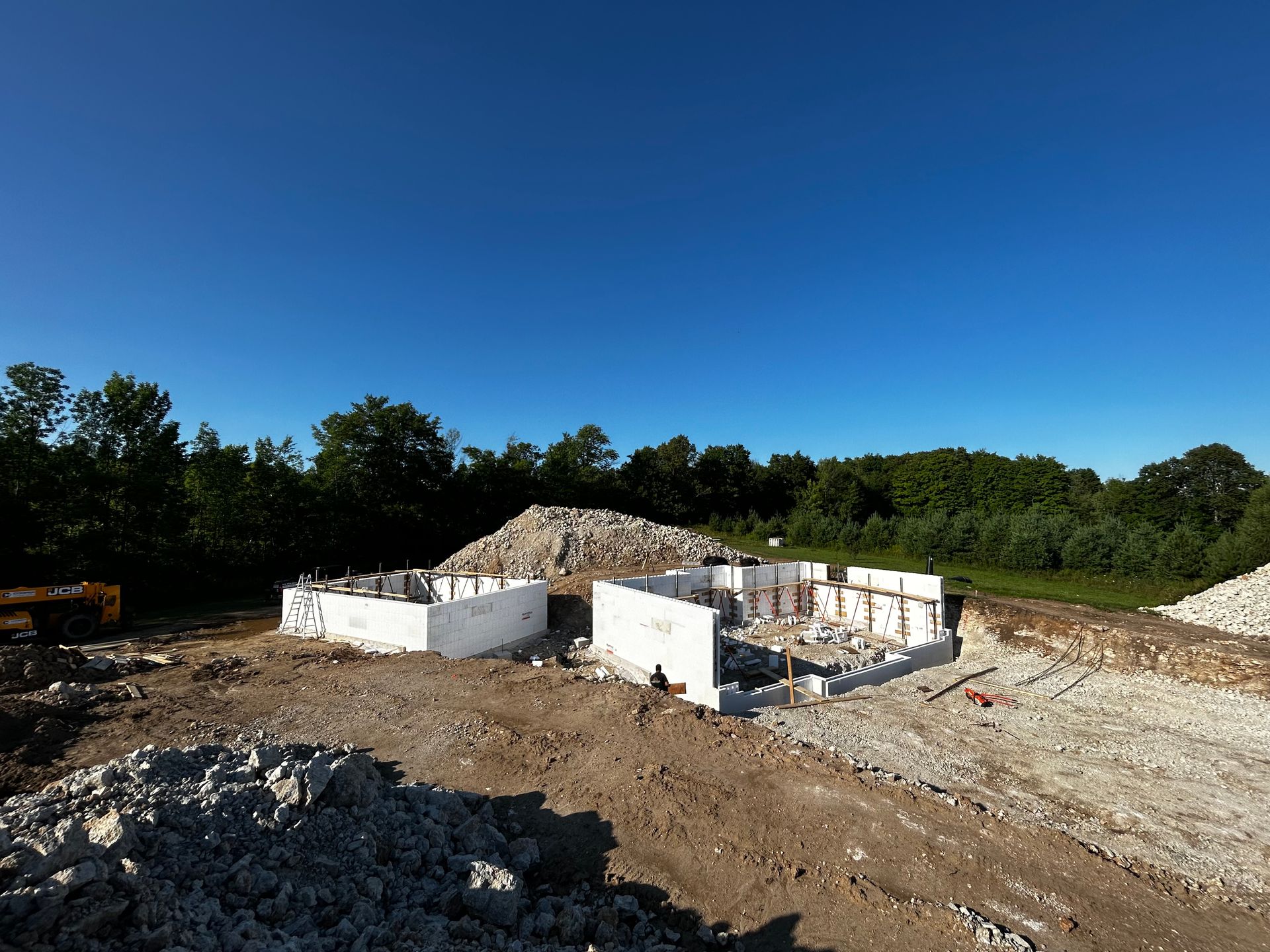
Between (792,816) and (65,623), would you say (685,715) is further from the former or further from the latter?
(65,623)

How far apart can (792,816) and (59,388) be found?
33544 millimetres

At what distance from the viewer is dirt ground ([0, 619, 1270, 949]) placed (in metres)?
4.91

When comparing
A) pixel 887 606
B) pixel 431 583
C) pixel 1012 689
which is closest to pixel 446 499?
pixel 431 583

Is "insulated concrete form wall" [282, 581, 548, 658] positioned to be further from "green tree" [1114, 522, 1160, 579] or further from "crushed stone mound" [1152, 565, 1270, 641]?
"green tree" [1114, 522, 1160, 579]

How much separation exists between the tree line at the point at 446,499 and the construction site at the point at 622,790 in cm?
1166

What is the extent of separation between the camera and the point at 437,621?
13.1 meters

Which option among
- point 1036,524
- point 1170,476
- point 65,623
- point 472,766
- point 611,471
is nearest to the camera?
point 472,766

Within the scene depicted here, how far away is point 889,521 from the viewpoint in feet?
122

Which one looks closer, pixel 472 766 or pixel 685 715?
pixel 472 766

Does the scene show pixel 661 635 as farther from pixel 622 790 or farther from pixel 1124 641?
pixel 1124 641

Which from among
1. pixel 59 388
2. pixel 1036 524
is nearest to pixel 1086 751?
pixel 1036 524

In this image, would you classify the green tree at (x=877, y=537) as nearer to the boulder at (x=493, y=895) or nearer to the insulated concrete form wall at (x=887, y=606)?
the insulated concrete form wall at (x=887, y=606)

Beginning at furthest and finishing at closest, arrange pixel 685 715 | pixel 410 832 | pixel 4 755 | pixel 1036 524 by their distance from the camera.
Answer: pixel 1036 524
pixel 685 715
pixel 4 755
pixel 410 832

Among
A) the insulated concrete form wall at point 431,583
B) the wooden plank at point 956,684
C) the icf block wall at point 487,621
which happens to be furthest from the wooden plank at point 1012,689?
the insulated concrete form wall at point 431,583
